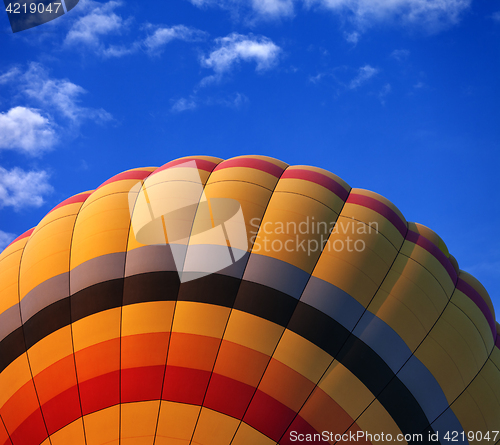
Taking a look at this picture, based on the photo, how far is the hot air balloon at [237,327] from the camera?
442 centimetres

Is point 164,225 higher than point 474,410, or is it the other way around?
point 164,225

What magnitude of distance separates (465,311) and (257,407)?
3.22m

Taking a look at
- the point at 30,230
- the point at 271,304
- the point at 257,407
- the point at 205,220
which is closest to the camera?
the point at 257,407

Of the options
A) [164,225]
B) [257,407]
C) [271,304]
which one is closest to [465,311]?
[271,304]

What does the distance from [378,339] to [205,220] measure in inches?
102

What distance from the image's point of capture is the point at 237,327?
15.3 feet

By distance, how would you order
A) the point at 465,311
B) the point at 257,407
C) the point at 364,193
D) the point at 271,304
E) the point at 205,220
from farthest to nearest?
the point at 364,193, the point at 465,311, the point at 205,220, the point at 271,304, the point at 257,407

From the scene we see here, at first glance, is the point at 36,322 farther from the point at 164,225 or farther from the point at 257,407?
the point at 257,407

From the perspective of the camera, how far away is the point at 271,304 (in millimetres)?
4746

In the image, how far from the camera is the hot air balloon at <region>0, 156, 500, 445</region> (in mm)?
4418

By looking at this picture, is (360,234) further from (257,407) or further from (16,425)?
(16,425)

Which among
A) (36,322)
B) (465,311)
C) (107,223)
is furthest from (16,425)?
(465,311)

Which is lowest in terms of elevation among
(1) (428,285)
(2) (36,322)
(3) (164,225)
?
(2) (36,322)

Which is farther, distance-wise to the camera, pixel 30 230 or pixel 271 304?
pixel 30 230
